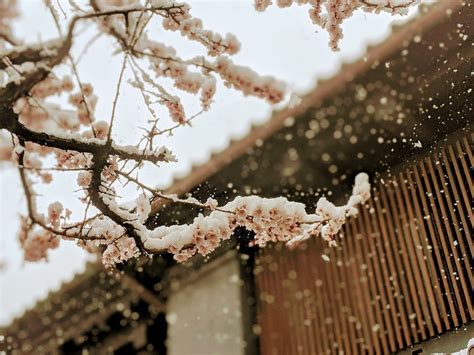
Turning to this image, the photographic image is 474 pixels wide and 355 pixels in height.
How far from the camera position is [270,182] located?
21.6ft

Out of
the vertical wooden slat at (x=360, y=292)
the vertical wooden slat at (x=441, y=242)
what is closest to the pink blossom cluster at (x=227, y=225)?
the vertical wooden slat at (x=441, y=242)

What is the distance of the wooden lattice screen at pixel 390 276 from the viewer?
5.19m

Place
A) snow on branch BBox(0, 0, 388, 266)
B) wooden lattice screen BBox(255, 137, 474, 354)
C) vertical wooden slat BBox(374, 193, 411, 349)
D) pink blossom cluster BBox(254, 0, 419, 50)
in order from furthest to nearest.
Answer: vertical wooden slat BBox(374, 193, 411, 349) → wooden lattice screen BBox(255, 137, 474, 354) → pink blossom cluster BBox(254, 0, 419, 50) → snow on branch BBox(0, 0, 388, 266)

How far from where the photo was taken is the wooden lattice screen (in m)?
5.19

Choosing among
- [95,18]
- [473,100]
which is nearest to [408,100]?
[473,100]

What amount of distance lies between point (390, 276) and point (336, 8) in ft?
9.26

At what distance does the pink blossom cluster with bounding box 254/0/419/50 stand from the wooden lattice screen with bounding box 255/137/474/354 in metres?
1.64

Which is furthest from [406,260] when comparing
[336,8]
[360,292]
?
[336,8]

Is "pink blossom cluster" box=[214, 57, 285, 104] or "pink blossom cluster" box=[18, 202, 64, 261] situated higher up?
"pink blossom cluster" box=[214, 57, 285, 104]

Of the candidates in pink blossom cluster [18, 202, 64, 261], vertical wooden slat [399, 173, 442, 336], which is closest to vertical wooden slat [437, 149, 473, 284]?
vertical wooden slat [399, 173, 442, 336]

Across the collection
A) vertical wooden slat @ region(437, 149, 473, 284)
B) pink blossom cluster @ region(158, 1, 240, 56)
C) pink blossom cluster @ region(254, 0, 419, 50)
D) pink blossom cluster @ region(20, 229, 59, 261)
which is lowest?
pink blossom cluster @ region(20, 229, 59, 261)

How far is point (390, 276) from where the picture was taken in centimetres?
569

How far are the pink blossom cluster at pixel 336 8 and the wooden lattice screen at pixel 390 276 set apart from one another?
64.5 inches

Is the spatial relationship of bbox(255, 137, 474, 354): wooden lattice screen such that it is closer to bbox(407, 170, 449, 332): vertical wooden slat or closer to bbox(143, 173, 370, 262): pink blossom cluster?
bbox(407, 170, 449, 332): vertical wooden slat
